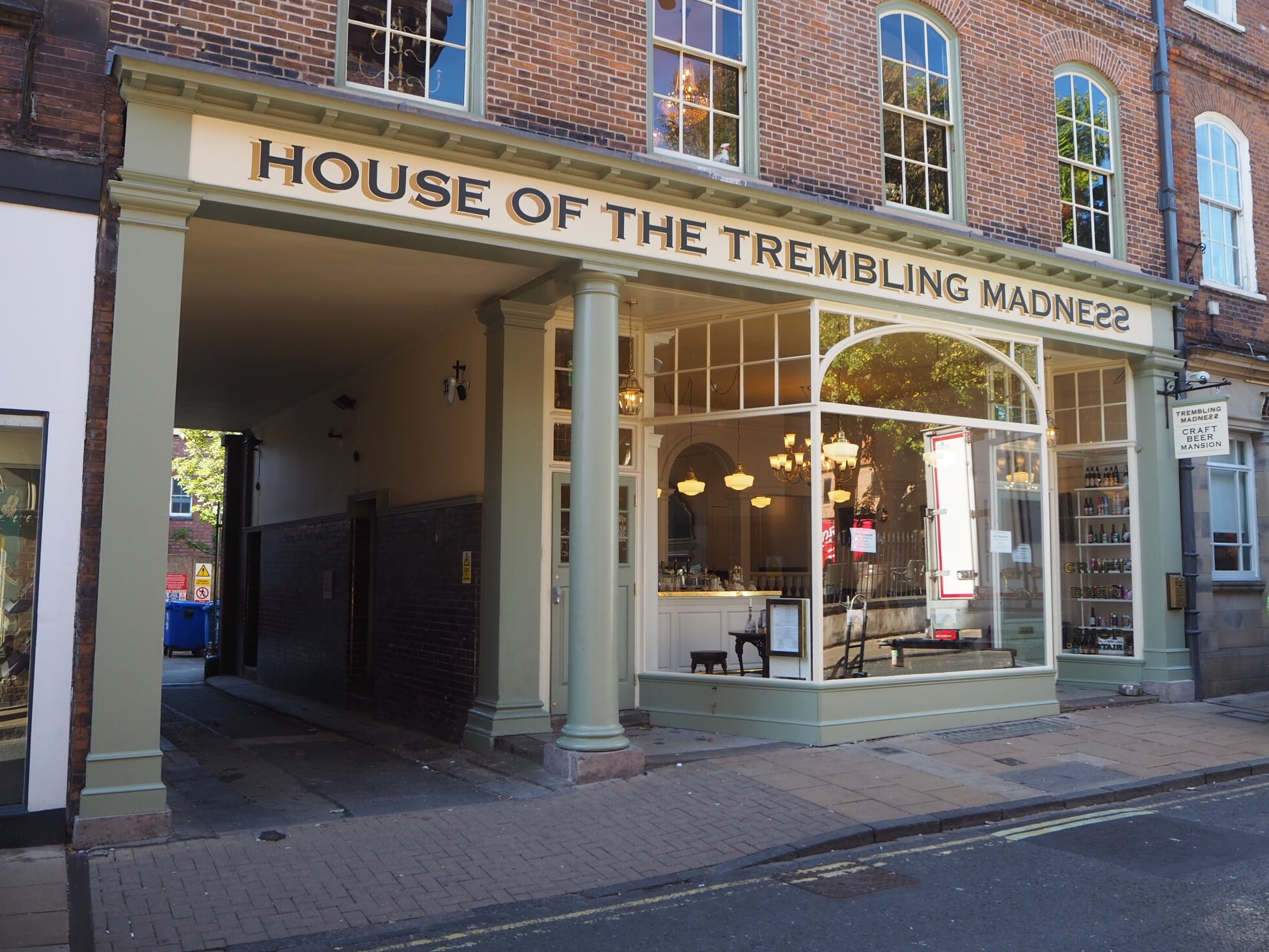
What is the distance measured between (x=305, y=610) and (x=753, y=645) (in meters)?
7.20

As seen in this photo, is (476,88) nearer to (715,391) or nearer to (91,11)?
(91,11)

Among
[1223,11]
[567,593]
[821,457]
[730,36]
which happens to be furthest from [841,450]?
[1223,11]

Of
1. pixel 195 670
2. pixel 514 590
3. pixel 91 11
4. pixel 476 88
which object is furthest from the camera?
pixel 195 670

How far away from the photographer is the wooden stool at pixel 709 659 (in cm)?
1082

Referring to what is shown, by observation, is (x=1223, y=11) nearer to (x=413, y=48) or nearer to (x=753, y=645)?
(x=753, y=645)

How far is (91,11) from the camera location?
282 inches

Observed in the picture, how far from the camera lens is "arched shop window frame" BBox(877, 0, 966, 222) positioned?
11023mm

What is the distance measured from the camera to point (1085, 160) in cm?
1277

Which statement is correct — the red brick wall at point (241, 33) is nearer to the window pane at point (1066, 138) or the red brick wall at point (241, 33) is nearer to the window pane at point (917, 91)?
the window pane at point (917, 91)

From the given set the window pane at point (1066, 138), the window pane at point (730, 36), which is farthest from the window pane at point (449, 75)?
the window pane at point (1066, 138)

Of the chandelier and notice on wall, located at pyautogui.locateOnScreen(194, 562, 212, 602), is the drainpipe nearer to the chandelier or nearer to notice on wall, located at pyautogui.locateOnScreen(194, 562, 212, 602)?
the chandelier

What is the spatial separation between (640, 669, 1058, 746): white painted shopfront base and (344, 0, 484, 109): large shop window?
18.4 feet

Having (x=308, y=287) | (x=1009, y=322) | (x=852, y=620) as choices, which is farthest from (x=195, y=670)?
(x=1009, y=322)

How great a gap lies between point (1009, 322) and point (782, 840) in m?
6.62
